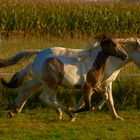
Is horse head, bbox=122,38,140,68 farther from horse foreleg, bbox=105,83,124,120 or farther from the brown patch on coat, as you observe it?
the brown patch on coat

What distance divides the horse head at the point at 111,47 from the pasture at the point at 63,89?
0.94 metres

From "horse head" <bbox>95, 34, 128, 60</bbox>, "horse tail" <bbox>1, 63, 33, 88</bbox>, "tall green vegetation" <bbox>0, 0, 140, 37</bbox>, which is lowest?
"tall green vegetation" <bbox>0, 0, 140, 37</bbox>

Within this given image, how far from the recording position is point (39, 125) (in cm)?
Result: 1055

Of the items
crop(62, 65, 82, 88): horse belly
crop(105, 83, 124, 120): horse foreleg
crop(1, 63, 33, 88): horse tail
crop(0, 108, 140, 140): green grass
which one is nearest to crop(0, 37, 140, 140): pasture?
crop(0, 108, 140, 140): green grass

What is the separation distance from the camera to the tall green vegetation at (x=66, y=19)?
2280 centimetres

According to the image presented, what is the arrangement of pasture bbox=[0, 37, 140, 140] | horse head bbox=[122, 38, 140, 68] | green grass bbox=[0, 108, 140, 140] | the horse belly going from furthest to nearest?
horse head bbox=[122, 38, 140, 68]
the horse belly
pasture bbox=[0, 37, 140, 140]
green grass bbox=[0, 108, 140, 140]

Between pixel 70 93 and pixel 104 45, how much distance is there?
184 cm

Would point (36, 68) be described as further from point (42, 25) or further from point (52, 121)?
point (42, 25)

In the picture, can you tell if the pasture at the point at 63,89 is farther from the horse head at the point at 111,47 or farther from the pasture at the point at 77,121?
the horse head at the point at 111,47

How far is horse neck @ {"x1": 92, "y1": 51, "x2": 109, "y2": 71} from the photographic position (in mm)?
10727

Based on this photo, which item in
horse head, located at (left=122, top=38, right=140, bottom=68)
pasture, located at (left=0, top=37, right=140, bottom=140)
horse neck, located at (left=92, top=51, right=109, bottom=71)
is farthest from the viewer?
horse head, located at (left=122, top=38, right=140, bottom=68)

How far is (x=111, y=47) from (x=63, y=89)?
6.43ft

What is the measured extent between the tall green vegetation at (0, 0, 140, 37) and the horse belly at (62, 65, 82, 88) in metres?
11.8

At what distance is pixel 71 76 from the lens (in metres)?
10.6
